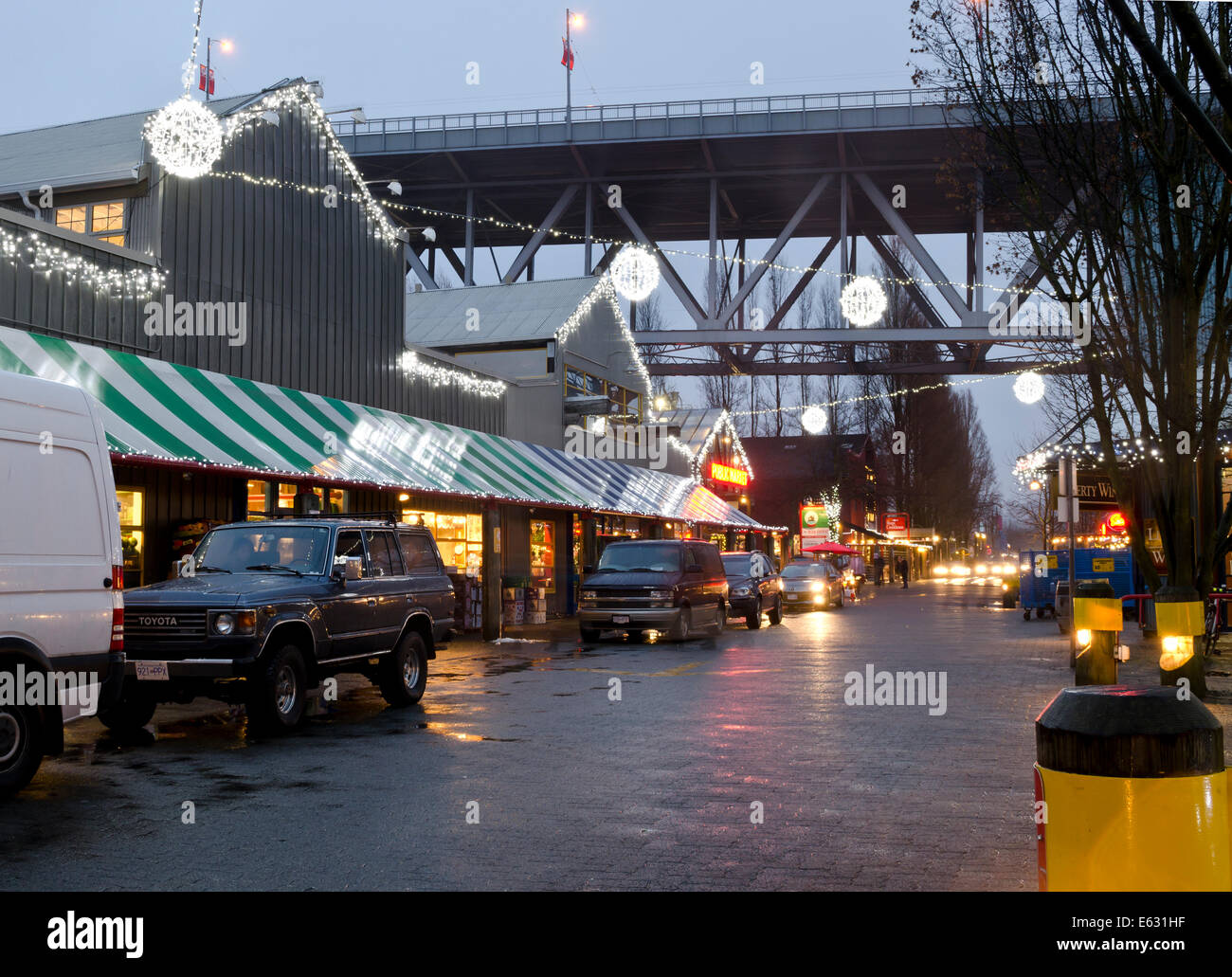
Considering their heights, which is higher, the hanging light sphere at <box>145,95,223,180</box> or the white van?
the hanging light sphere at <box>145,95,223,180</box>

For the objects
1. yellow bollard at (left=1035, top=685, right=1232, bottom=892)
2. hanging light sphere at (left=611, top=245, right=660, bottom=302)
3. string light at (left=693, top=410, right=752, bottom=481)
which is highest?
hanging light sphere at (left=611, top=245, right=660, bottom=302)

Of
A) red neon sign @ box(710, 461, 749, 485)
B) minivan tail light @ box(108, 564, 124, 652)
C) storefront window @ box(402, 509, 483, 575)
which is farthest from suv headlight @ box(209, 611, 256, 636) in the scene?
red neon sign @ box(710, 461, 749, 485)

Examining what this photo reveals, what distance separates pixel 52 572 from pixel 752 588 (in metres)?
21.1

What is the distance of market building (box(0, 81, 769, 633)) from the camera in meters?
15.7

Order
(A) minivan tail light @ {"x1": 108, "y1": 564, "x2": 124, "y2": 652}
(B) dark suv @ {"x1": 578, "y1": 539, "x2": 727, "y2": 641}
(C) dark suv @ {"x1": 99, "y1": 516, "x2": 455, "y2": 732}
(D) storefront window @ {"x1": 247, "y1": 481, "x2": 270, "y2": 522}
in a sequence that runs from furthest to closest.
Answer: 1. (B) dark suv @ {"x1": 578, "y1": 539, "x2": 727, "y2": 641}
2. (D) storefront window @ {"x1": 247, "y1": 481, "x2": 270, "y2": 522}
3. (C) dark suv @ {"x1": 99, "y1": 516, "x2": 455, "y2": 732}
4. (A) minivan tail light @ {"x1": 108, "y1": 564, "x2": 124, "y2": 652}

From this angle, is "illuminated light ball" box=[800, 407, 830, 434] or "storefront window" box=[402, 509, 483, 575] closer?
"storefront window" box=[402, 509, 483, 575]

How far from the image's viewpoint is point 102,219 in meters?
18.0

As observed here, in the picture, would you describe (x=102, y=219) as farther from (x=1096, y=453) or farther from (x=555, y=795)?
(x=1096, y=453)

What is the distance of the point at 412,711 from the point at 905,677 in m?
6.85

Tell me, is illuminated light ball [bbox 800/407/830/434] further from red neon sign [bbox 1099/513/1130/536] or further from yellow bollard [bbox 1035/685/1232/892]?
yellow bollard [bbox 1035/685/1232/892]

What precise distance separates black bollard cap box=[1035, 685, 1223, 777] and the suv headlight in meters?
8.29

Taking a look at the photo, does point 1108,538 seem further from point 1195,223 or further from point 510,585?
point 1195,223

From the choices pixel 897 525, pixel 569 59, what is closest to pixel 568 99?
pixel 569 59
